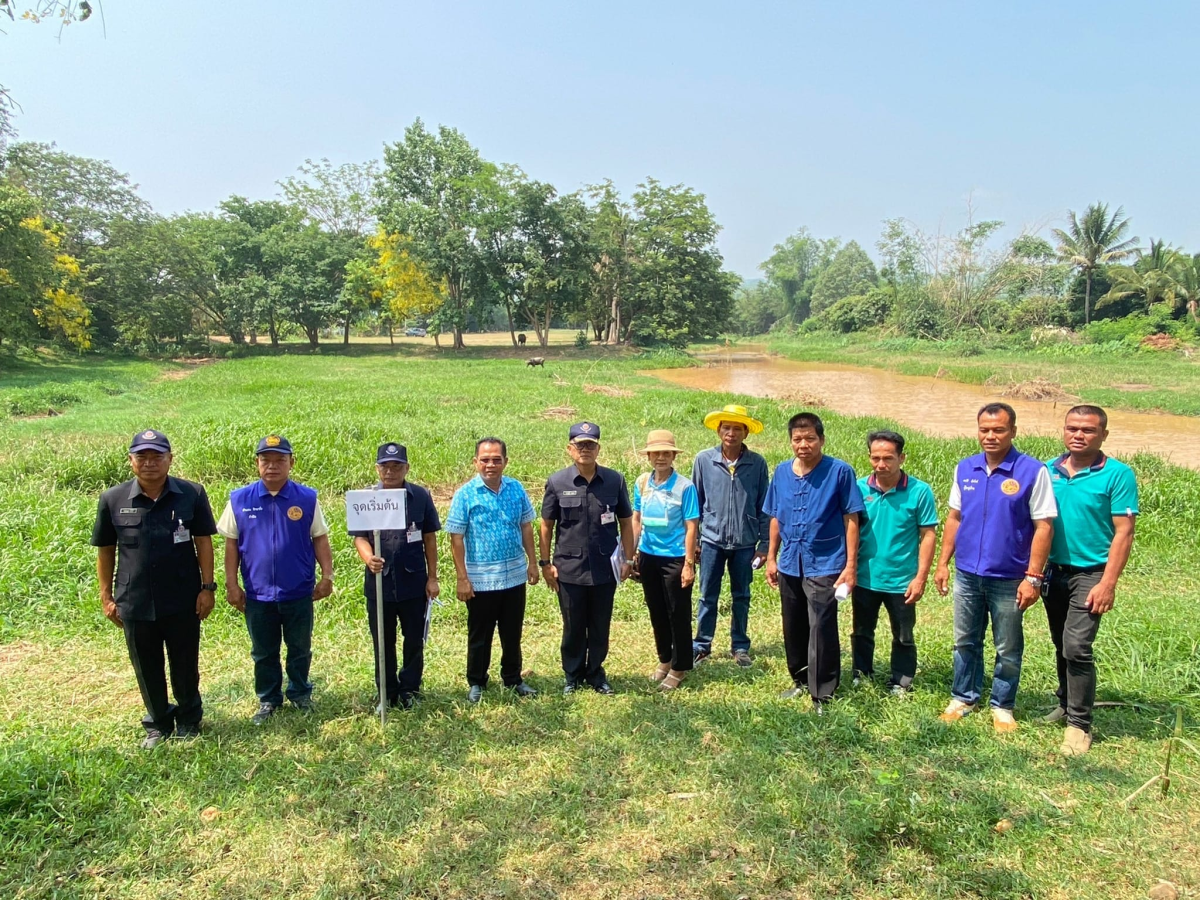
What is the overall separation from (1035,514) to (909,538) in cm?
66

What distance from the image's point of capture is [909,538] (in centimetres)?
400

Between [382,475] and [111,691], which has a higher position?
[382,475]

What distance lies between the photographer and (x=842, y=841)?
111 inches

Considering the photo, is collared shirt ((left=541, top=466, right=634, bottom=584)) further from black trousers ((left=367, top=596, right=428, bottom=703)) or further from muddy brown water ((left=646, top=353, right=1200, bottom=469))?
A: muddy brown water ((left=646, top=353, right=1200, bottom=469))

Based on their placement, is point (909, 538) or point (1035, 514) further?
point (909, 538)

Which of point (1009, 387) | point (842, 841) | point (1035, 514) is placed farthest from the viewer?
point (1009, 387)

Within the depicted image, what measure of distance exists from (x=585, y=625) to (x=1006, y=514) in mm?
2375

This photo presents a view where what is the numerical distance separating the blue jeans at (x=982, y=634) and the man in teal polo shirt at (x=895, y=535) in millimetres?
245

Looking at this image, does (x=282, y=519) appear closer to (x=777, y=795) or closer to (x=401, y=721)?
(x=401, y=721)

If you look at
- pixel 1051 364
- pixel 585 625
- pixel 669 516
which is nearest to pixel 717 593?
pixel 669 516

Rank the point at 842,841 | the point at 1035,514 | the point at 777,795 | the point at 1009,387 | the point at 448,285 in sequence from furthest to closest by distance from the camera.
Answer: the point at 448,285
the point at 1009,387
the point at 1035,514
the point at 777,795
the point at 842,841

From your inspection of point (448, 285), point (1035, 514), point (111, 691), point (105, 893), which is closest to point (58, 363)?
point (448, 285)

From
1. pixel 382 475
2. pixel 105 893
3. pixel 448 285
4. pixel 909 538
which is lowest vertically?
pixel 105 893

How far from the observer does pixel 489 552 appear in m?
3.97
